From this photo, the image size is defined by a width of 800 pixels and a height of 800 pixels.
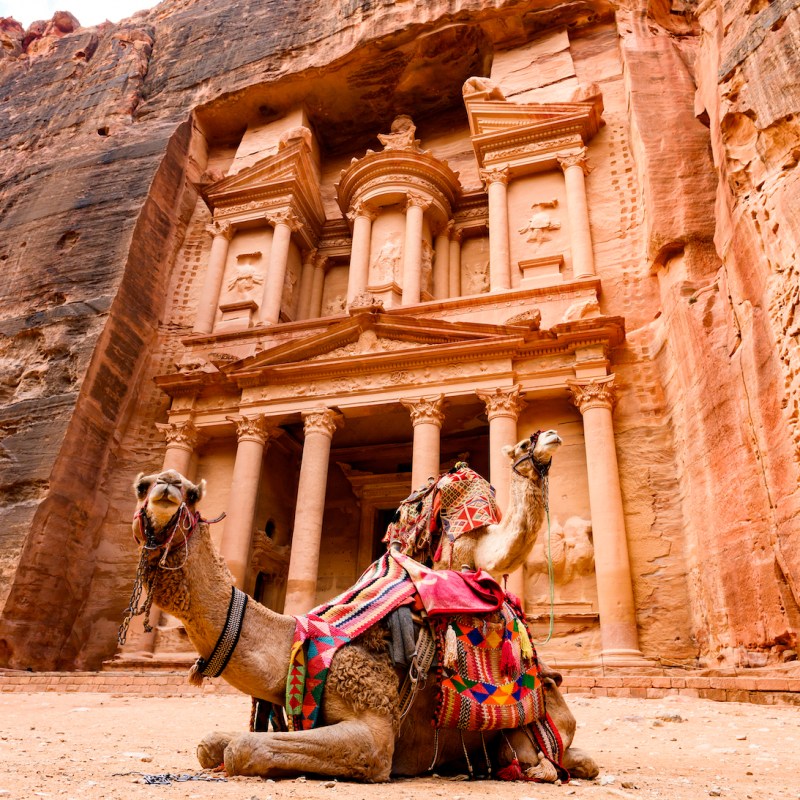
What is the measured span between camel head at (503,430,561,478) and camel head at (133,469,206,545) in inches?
72.3

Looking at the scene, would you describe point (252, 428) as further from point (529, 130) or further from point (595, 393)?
point (529, 130)

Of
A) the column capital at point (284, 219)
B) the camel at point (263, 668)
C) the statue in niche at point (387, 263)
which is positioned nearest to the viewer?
the camel at point (263, 668)

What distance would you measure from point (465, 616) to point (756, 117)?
9.10 metres

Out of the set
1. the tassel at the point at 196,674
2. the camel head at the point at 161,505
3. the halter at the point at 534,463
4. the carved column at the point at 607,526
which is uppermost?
the carved column at the point at 607,526

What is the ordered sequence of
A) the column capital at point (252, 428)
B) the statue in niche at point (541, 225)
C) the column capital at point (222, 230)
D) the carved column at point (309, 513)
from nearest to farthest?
the carved column at point (309, 513) < the column capital at point (252, 428) < the statue in niche at point (541, 225) < the column capital at point (222, 230)

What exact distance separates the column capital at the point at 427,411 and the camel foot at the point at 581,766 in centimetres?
1019

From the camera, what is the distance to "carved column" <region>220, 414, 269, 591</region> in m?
13.9

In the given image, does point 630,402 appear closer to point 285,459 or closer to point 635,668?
point 635,668

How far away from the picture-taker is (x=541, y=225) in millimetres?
16922

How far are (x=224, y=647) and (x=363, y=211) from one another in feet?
57.0

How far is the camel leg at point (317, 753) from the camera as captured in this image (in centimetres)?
303

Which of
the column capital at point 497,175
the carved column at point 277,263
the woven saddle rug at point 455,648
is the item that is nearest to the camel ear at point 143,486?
the woven saddle rug at point 455,648

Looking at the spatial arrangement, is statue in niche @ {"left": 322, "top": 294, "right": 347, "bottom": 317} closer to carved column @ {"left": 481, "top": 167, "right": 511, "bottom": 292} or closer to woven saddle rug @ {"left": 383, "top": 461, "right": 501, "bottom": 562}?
carved column @ {"left": 481, "top": 167, "right": 511, "bottom": 292}

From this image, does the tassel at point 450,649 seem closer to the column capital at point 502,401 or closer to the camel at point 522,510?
the camel at point 522,510
